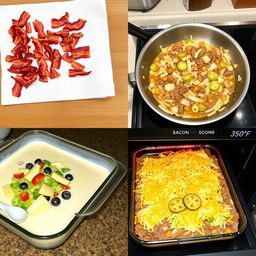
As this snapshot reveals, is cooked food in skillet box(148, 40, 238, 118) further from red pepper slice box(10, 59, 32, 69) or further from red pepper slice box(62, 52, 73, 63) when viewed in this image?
red pepper slice box(10, 59, 32, 69)

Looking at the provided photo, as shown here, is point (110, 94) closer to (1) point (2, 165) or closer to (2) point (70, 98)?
(2) point (70, 98)

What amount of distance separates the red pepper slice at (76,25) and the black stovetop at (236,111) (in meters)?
0.20

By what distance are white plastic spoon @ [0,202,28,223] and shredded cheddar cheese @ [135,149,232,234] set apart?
12.4 inches

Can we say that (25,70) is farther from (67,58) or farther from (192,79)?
(192,79)

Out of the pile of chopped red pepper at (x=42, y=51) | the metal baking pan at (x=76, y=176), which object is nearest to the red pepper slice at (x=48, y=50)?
the pile of chopped red pepper at (x=42, y=51)

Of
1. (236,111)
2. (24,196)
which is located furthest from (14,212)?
(236,111)

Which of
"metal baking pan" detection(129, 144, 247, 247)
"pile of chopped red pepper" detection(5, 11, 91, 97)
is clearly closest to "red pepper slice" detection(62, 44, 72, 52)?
"pile of chopped red pepper" detection(5, 11, 91, 97)

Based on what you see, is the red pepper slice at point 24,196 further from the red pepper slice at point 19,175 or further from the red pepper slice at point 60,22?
the red pepper slice at point 60,22

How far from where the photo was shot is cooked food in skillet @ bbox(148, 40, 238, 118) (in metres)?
0.99

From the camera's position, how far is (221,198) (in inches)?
43.9

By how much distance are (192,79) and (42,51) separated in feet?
1.46

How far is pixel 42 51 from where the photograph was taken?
1145 millimetres

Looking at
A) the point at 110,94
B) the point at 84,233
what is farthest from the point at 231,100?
the point at 84,233

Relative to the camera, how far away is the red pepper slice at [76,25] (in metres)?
1.17
